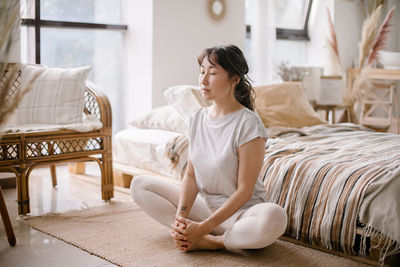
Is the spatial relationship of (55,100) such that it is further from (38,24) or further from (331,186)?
(331,186)

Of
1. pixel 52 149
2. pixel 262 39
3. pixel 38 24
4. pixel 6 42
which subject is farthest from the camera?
pixel 262 39

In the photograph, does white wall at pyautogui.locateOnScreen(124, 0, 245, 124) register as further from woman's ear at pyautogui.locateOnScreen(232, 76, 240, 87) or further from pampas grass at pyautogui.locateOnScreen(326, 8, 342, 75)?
woman's ear at pyautogui.locateOnScreen(232, 76, 240, 87)

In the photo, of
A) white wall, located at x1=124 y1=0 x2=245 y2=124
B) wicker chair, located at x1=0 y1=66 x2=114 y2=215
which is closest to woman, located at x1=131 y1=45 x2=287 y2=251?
wicker chair, located at x1=0 y1=66 x2=114 y2=215

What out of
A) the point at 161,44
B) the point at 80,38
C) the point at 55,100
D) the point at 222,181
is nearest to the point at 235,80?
the point at 222,181

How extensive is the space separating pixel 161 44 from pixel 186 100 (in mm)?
1158

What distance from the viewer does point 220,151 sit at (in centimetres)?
210

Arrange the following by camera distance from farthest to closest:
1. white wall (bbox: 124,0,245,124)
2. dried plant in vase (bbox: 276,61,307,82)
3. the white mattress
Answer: dried plant in vase (bbox: 276,61,307,82) → white wall (bbox: 124,0,245,124) → the white mattress

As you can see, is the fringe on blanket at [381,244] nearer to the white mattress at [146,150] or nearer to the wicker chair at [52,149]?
the white mattress at [146,150]

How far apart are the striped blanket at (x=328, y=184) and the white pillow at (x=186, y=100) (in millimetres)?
752

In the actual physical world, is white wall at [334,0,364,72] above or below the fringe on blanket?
above

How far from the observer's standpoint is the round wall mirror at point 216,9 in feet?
15.2

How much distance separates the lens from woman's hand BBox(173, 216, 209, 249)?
1.97m

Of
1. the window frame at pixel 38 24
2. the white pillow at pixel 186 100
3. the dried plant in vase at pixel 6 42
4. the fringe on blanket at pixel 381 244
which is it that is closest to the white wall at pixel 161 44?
the window frame at pixel 38 24

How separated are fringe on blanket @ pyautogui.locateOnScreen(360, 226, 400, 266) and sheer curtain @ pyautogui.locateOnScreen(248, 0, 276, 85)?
3.27 metres
